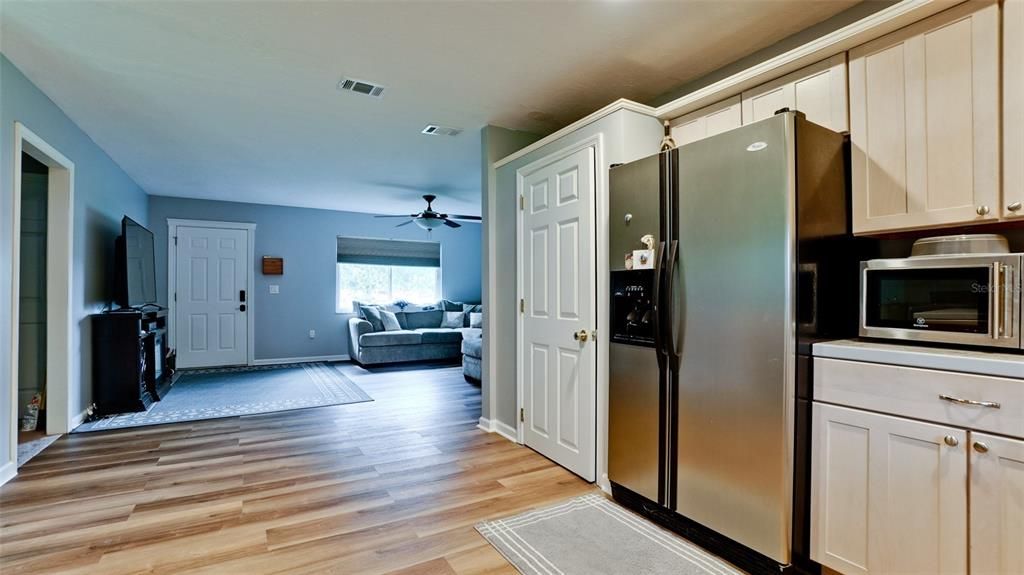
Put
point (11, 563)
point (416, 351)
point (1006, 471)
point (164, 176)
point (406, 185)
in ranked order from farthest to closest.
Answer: point (416, 351)
point (406, 185)
point (164, 176)
point (11, 563)
point (1006, 471)

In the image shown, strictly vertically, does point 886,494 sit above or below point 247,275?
below

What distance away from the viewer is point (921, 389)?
4.97 feet

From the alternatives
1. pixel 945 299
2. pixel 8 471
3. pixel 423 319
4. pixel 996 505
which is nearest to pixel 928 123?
pixel 945 299

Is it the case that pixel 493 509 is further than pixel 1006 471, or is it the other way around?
pixel 493 509

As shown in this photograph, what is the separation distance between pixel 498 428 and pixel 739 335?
2.26m

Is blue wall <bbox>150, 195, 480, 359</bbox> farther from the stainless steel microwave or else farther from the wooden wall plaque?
the stainless steel microwave

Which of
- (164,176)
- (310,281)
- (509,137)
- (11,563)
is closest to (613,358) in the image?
(509,137)

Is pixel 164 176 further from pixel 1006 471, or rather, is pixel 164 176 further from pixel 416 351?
pixel 1006 471

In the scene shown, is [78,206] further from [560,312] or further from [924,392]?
[924,392]

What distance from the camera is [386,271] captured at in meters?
8.06

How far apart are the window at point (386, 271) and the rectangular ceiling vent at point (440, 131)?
4.24 meters

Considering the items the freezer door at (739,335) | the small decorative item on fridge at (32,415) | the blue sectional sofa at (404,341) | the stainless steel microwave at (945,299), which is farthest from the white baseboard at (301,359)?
the stainless steel microwave at (945,299)

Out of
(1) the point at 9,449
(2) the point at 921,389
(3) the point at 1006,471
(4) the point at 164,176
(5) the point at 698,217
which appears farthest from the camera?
(4) the point at 164,176

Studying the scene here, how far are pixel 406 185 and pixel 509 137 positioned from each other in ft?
7.73
